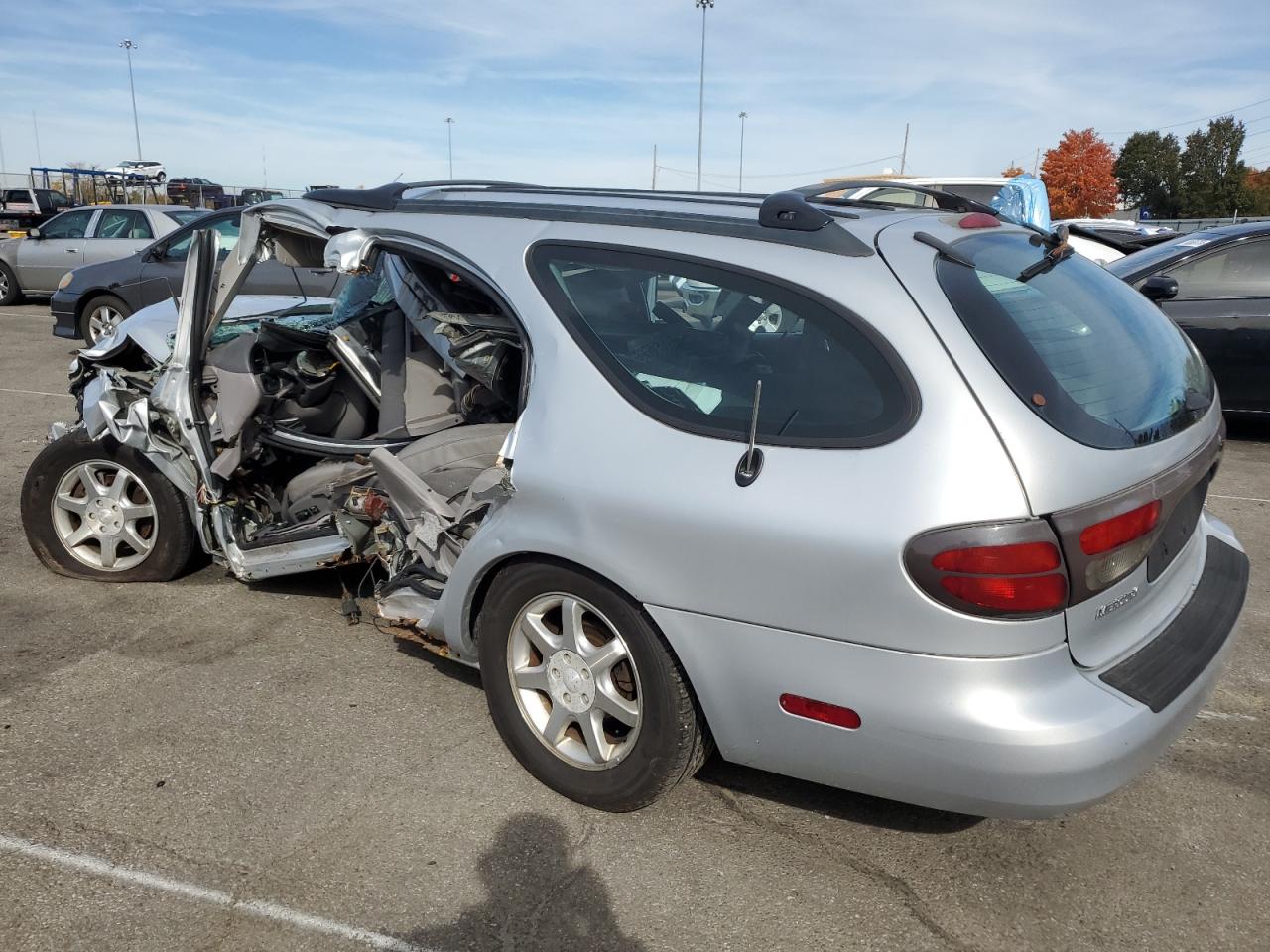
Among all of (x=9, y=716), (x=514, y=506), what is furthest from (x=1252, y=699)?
(x=9, y=716)

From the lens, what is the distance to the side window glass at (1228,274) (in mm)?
7387

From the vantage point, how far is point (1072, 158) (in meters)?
60.1

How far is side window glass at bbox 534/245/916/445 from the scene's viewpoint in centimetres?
246

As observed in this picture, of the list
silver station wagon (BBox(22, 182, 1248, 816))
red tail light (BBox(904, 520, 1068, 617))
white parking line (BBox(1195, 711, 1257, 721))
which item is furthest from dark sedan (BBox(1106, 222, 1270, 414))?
red tail light (BBox(904, 520, 1068, 617))

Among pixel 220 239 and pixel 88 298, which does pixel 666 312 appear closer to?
pixel 220 239

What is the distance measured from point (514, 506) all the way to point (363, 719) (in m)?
1.14

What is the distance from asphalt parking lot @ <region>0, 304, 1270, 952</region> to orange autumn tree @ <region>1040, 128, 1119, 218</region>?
63.2 meters

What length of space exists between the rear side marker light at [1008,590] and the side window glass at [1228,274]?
6.35 meters

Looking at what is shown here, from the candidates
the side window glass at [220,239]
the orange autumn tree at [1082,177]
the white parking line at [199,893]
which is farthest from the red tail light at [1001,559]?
the orange autumn tree at [1082,177]

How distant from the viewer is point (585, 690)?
293cm

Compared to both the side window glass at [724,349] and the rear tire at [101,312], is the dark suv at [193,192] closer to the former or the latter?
the rear tire at [101,312]

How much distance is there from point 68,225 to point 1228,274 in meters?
14.5

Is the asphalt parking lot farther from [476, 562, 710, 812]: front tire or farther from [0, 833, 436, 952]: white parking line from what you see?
[476, 562, 710, 812]: front tire

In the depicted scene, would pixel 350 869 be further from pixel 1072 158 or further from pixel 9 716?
pixel 1072 158
